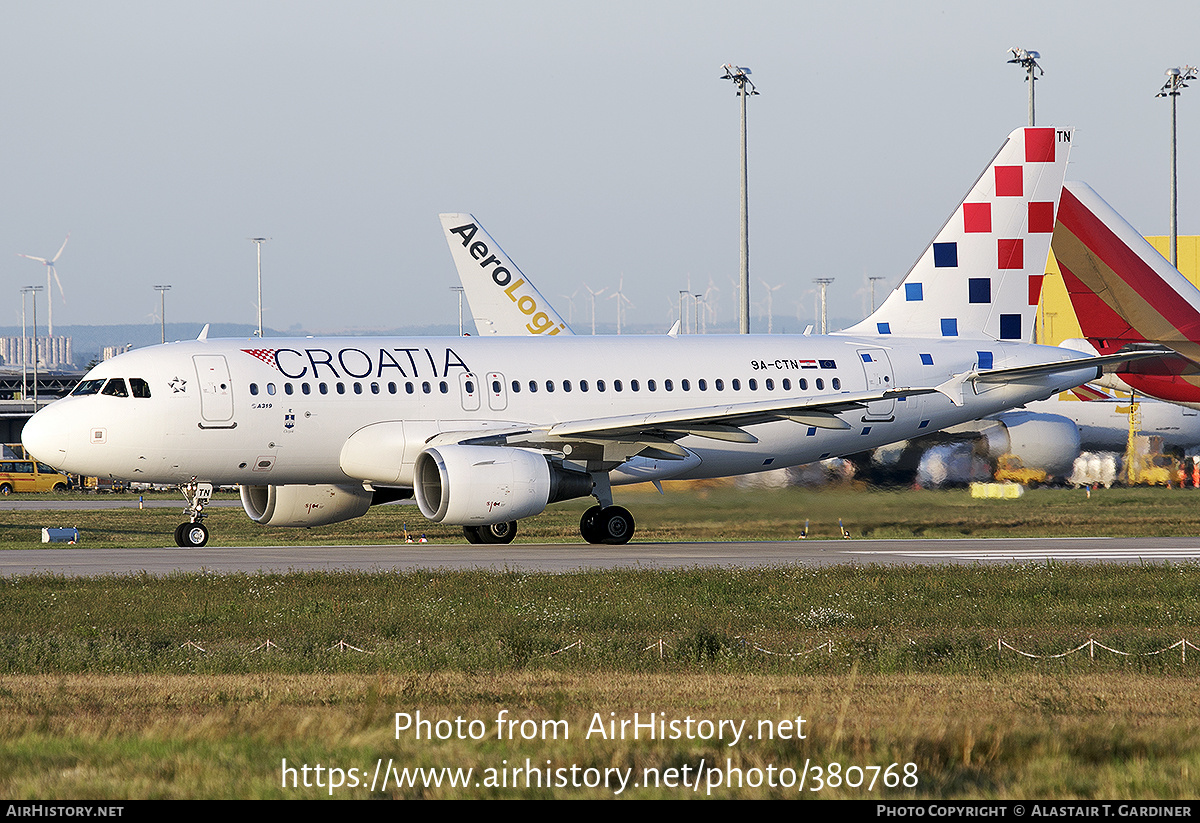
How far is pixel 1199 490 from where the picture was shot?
3750 centimetres

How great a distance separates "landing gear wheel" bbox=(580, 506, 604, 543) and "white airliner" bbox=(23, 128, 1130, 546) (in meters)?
0.04

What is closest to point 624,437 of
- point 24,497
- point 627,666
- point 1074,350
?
point 1074,350

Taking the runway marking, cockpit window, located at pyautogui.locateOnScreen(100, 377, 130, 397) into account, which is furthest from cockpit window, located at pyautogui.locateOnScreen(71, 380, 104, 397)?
the runway marking

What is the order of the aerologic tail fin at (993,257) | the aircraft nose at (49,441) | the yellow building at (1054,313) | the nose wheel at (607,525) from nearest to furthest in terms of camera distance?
the aircraft nose at (49,441) < the nose wheel at (607,525) < the aerologic tail fin at (993,257) < the yellow building at (1054,313)

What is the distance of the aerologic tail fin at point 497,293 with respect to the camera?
5012cm

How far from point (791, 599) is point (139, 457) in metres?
13.9

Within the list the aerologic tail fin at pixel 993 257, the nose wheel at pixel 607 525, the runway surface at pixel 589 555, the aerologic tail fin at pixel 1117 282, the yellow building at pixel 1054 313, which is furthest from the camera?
the yellow building at pixel 1054 313

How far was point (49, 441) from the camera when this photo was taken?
26953mm

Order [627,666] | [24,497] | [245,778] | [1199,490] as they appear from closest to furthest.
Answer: [245,778], [627,666], [1199,490], [24,497]

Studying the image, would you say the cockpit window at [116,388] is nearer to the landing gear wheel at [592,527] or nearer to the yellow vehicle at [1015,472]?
the landing gear wheel at [592,527]

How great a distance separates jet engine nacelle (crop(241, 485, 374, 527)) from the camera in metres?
29.5

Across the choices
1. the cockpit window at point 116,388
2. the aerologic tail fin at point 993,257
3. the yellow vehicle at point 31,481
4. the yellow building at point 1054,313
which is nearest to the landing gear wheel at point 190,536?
the cockpit window at point 116,388

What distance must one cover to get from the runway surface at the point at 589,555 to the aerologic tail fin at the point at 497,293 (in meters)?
20.1
